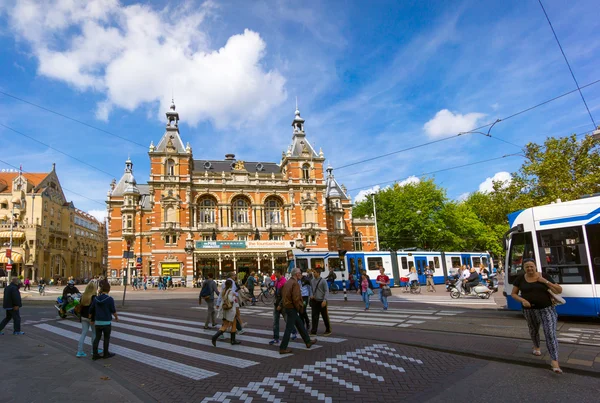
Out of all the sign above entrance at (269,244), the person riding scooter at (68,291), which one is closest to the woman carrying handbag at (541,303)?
the person riding scooter at (68,291)

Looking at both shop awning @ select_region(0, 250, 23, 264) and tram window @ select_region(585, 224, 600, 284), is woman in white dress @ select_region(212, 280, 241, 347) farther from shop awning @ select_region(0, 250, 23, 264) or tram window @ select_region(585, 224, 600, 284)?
shop awning @ select_region(0, 250, 23, 264)

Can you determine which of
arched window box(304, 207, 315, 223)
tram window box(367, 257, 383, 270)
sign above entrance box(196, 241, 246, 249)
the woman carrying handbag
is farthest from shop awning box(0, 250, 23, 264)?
the woman carrying handbag

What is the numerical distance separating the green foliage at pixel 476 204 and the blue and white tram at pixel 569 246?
14896mm

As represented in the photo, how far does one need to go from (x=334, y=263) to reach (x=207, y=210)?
24140mm

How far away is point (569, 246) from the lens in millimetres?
10508

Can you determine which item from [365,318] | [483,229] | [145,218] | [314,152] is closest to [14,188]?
[145,218]

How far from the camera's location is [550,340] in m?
6.07

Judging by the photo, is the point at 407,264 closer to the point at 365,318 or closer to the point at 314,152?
the point at 365,318

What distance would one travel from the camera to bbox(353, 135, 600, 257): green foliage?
2359 centimetres

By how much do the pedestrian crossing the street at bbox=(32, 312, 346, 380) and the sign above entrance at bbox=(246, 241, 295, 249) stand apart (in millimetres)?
31648

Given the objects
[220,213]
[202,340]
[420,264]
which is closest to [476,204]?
[420,264]

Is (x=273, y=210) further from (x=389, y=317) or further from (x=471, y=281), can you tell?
(x=389, y=317)

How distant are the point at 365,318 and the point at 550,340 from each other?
7.20 meters

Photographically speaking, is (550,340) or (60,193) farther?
(60,193)
